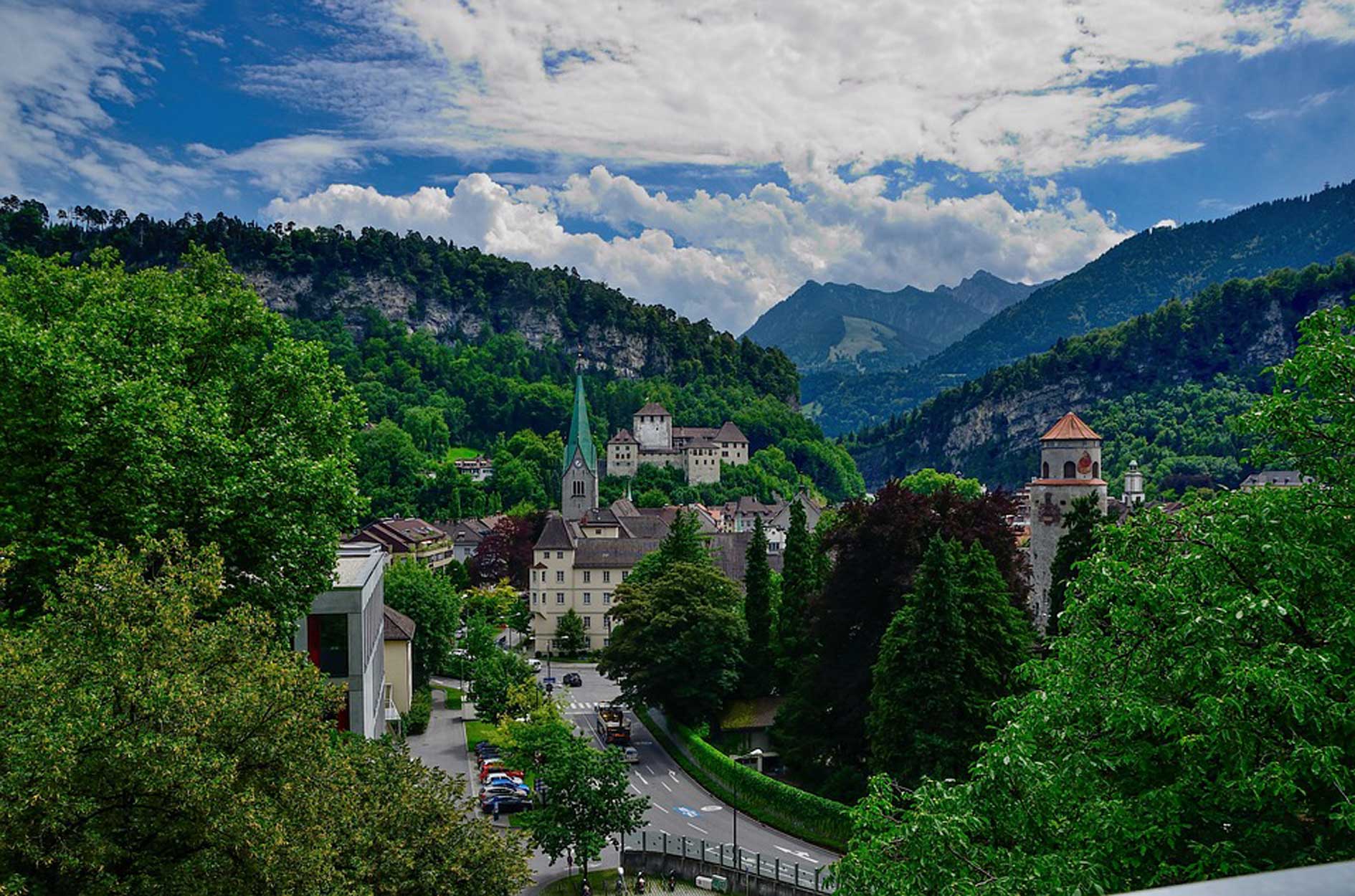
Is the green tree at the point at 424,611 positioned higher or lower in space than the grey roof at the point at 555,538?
lower

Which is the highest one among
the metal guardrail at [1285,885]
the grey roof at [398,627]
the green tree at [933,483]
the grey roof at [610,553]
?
the green tree at [933,483]

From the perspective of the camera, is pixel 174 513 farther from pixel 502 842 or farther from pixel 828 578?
pixel 828 578

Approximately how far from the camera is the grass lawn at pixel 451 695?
161 feet

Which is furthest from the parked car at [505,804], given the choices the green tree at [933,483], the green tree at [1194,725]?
the green tree at [933,483]

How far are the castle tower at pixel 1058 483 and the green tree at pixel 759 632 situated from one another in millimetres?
12465

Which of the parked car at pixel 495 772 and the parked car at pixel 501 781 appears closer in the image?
the parked car at pixel 501 781

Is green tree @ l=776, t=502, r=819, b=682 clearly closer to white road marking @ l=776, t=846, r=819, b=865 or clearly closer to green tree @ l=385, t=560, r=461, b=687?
white road marking @ l=776, t=846, r=819, b=865

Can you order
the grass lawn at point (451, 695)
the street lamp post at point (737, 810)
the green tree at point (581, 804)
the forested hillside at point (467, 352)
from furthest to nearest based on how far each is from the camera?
the forested hillside at point (467, 352) → the grass lawn at point (451, 695) → the street lamp post at point (737, 810) → the green tree at point (581, 804)

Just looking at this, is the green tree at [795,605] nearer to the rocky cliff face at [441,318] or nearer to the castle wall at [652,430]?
the castle wall at [652,430]

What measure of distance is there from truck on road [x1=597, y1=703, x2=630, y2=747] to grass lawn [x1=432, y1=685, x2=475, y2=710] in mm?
7873

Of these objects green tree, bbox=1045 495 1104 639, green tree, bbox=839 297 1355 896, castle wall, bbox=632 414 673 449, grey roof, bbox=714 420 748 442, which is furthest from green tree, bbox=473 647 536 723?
grey roof, bbox=714 420 748 442

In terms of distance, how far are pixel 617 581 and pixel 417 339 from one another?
107 meters

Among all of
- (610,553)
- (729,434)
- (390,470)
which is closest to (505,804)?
(610,553)

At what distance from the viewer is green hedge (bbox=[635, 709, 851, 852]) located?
94.1 feet
